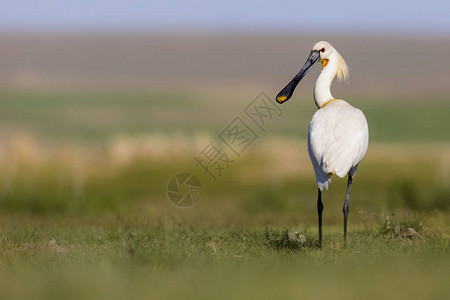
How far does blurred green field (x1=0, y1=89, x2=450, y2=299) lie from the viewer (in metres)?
6.90

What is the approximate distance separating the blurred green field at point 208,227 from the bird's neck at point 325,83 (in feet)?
5.93

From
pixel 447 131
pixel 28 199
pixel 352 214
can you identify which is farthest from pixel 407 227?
pixel 447 131

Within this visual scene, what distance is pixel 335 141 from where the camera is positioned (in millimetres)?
10172

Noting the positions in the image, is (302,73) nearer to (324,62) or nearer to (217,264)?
(324,62)

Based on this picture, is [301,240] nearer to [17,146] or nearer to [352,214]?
[352,214]

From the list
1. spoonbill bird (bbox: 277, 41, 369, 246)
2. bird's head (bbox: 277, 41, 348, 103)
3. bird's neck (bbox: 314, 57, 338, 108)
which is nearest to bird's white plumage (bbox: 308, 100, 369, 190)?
spoonbill bird (bbox: 277, 41, 369, 246)

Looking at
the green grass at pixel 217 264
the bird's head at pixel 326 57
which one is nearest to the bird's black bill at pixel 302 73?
the bird's head at pixel 326 57

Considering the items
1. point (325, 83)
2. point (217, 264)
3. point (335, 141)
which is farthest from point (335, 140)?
point (217, 264)

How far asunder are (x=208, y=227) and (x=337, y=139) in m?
3.65

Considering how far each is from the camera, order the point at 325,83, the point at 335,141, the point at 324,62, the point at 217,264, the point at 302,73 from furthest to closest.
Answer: the point at 302,73 → the point at 324,62 → the point at 325,83 → the point at 335,141 → the point at 217,264

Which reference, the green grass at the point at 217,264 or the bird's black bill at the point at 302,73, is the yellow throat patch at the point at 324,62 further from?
the green grass at the point at 217,264

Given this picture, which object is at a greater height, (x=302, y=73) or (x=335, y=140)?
(x=302, y=73)

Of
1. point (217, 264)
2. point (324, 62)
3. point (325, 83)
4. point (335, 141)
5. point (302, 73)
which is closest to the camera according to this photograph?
point (217, 264)

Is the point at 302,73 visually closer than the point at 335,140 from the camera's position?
No
